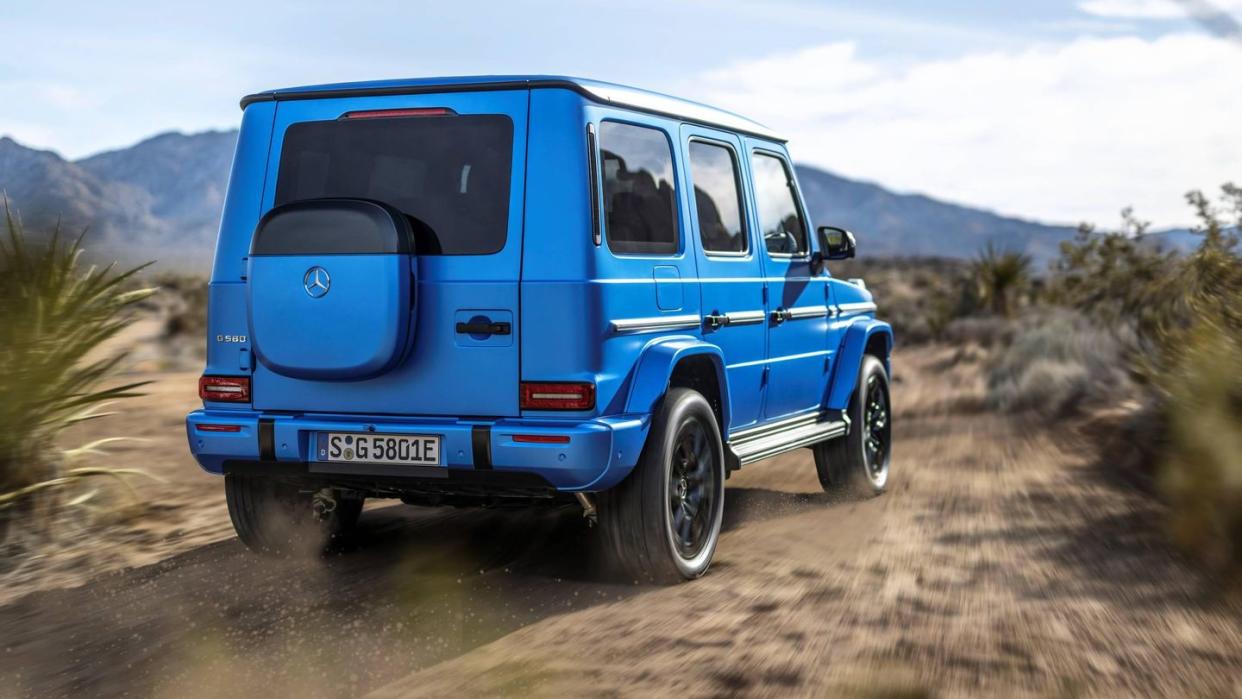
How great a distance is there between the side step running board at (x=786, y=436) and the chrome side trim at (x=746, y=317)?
53 cm

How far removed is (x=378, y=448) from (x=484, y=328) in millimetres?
627

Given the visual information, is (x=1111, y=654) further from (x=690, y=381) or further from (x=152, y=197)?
(x=152, y=197)

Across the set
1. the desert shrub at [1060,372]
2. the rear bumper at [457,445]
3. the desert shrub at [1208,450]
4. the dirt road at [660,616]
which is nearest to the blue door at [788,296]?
the dirt road at [660,616]

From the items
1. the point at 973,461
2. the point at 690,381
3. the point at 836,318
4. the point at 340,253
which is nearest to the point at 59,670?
the point at 340,253

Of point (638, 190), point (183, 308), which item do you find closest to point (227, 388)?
point (638, 190)

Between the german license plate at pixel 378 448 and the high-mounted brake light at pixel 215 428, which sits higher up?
the high-mounted brake light at pixel 215 428

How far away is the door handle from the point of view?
5047 millimetres

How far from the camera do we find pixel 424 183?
5262 millimetres

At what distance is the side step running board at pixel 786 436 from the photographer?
6.34 m

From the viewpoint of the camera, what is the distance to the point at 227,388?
541cm

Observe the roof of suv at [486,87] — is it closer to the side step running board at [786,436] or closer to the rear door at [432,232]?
the rear door at [432,232]

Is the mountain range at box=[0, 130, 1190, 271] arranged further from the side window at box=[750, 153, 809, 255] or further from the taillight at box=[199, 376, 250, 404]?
the side window at box=[750, 153, 809, 255]

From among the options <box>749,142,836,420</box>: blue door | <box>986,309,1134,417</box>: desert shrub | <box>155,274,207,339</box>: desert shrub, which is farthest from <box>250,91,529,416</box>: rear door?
<box>155,274,207,339</box>: desert shrub

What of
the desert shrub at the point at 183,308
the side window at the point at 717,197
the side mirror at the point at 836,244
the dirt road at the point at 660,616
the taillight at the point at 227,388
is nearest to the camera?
the dirt road at the point at 660,616
